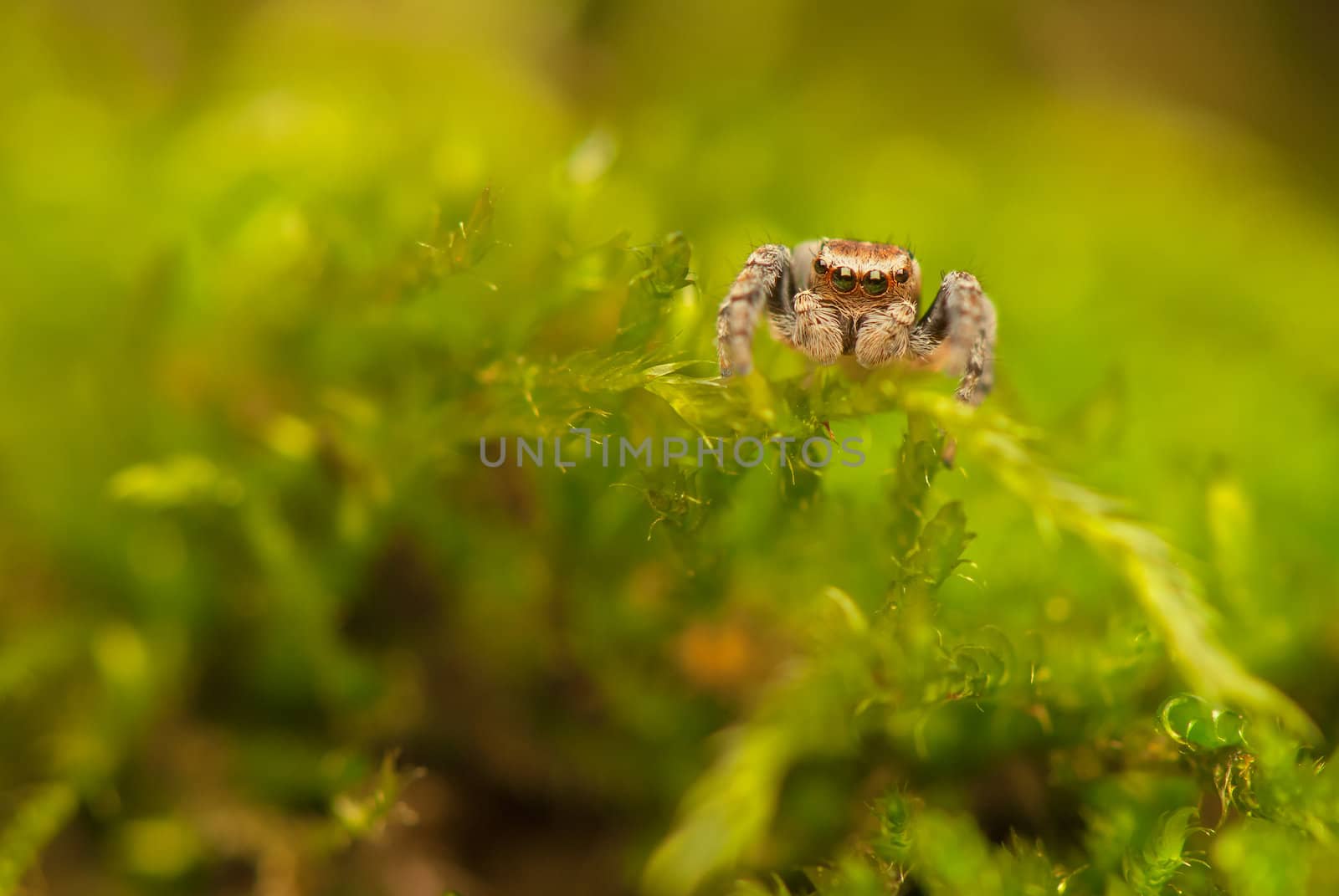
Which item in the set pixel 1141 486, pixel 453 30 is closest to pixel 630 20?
pixel 453 30

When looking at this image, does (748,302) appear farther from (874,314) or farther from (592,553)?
(592,553)

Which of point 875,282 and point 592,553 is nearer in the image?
point 875,282

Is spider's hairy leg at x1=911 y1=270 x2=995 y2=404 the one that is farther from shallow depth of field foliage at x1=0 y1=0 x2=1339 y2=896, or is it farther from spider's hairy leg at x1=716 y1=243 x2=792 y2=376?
spider's hairy leg at x1=716 y1=243 x2=792 y2=376

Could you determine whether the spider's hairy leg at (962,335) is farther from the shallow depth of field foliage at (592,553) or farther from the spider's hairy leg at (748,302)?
the spider's hairy leg at (748,302)

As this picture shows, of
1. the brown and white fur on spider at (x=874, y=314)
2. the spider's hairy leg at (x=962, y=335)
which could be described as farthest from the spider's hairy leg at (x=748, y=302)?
the spider's hairy leg at (x=962, y=335)

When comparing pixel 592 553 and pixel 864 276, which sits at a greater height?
pixel 864 276

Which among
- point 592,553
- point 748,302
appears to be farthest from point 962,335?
point 592,553
